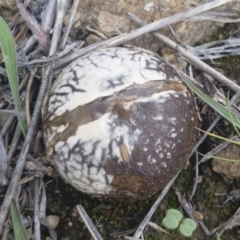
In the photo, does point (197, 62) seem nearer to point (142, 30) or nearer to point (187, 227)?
point (142, 30)

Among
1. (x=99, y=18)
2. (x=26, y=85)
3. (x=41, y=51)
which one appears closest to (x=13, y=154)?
(x=26, y=85)

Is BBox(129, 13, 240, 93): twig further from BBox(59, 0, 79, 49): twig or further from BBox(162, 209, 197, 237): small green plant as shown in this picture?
BBox(162, 209, 197, 237): small green plant

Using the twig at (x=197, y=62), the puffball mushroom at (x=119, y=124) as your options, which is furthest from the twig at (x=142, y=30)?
the puffball mushroom at (x=119, y=124)

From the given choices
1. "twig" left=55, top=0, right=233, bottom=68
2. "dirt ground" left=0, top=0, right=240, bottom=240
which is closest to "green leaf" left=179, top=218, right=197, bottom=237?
"dirt ground" left=0, top=0, right=240, bottom=240

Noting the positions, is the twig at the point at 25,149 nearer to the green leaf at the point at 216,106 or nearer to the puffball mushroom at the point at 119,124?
the puffball mushroom at the point at 119,124

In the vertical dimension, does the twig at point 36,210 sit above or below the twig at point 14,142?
below
